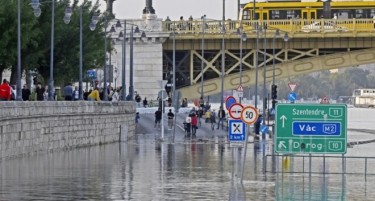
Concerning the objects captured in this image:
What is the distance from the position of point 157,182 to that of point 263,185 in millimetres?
2788

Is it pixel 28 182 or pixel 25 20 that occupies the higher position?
pixel 25 20

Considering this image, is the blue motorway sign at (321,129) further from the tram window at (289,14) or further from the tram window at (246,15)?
the tram window at (246,15)

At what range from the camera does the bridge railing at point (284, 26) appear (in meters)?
111

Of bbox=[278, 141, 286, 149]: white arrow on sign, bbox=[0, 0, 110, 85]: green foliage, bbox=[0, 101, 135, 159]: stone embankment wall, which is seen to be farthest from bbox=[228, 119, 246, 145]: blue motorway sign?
bbox=[0, 0, 110, 85]: green foliage

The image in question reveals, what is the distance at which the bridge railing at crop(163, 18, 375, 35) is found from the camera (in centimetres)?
11075

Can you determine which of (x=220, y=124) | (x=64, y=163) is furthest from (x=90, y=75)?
(x=64, y=163)

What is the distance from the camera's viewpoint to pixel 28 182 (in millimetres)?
37281

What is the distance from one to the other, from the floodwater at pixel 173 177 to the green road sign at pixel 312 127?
80 cm

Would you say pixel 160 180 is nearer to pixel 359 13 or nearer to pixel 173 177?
pixel 173 177

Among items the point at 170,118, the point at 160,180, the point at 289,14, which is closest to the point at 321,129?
the point at 160,180

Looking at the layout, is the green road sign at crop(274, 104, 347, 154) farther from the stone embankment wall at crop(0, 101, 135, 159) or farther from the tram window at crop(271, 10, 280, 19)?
the tram window at crop(271, 10, 280, 19)

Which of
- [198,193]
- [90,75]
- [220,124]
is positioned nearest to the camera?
[198,193]

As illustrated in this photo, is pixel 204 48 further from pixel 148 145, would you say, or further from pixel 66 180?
pixel 66 180

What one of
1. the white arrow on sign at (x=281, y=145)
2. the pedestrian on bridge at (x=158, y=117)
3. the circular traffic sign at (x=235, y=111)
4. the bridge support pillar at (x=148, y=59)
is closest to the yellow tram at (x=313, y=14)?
the bridge support pillar at (x=148, y=59)
